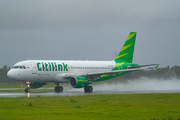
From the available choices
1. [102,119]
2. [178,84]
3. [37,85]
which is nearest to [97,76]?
[37,85]

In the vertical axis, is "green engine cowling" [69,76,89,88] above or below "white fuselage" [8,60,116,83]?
below

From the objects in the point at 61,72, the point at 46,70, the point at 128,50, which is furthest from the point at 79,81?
the point at 128,50

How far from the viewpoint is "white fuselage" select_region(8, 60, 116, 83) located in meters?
40.1

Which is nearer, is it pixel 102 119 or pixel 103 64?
pixel 102 119

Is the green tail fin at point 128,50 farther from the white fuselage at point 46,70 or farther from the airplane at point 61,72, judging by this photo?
the white fuselage at point 46,70

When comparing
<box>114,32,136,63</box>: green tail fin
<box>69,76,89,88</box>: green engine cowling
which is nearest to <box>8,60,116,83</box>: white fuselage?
<box>69,76,89,88</box>: green engine cowling

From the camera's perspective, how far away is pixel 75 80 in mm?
41375

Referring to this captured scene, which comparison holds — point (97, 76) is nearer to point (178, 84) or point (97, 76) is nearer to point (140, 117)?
point (178, 84)

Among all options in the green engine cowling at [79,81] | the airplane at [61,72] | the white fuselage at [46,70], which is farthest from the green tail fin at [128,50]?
the green engine cowling at [79,81]

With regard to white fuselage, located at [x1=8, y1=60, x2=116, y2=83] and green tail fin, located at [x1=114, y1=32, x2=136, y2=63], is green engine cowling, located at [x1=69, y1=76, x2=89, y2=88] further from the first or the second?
green tail fin, located at [x1=114, y1=32, x2=136, y2=63]

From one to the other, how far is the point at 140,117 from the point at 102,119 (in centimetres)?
215

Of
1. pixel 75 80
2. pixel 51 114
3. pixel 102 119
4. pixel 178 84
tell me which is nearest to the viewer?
pixel 102 119

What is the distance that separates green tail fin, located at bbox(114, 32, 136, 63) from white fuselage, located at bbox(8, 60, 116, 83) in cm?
772

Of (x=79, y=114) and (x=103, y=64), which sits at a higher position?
(x=103, y=64)
